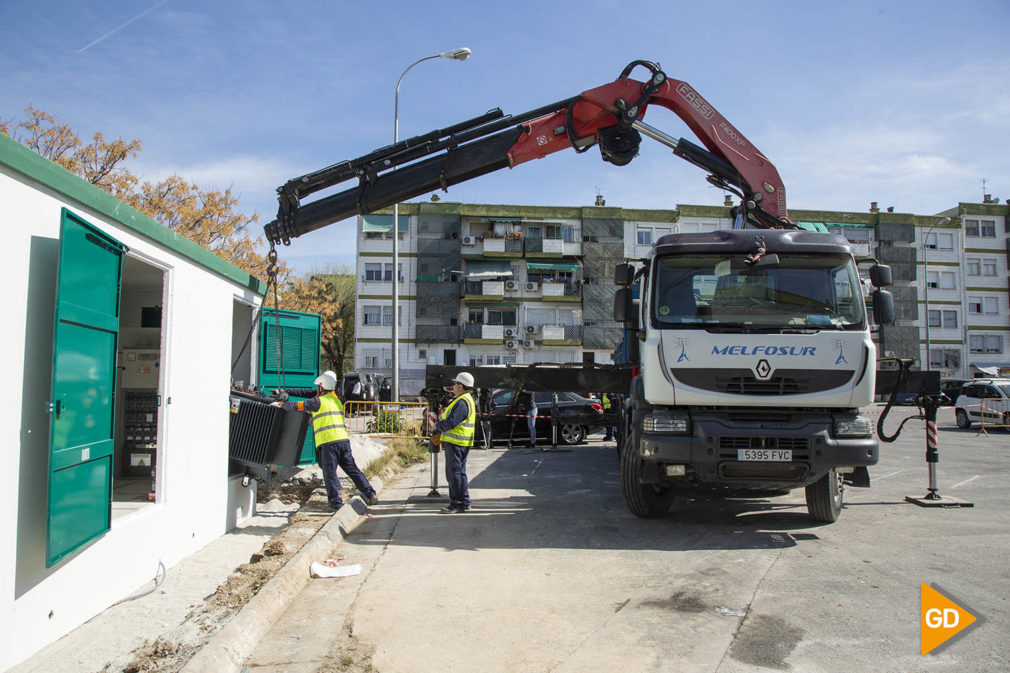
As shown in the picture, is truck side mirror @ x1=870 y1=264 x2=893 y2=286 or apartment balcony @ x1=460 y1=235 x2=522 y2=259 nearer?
truck side mirror @ x1=870 y1=264 x2=893 y2=286

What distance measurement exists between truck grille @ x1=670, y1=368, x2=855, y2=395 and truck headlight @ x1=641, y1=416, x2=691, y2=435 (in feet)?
1.26

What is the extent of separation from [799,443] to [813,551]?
3.35 ft

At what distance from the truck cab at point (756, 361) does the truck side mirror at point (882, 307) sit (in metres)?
0.01

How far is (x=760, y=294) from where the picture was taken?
707 cm

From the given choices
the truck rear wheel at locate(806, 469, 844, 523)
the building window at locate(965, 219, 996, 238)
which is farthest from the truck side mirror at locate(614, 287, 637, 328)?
the building window at locate(965, 219, 996, 238)

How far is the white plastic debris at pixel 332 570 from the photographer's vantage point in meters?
6.05

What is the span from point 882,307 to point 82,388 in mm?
7373

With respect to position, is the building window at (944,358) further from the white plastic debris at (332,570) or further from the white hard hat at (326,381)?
the white plastic debris at (332,570)

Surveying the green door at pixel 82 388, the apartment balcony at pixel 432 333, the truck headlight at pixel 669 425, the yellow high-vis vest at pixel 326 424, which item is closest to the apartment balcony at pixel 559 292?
the apartment balcony at pixel 432 333

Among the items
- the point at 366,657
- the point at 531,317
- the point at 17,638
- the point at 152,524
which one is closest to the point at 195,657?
the point at 366,657

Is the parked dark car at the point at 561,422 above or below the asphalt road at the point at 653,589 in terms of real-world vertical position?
above

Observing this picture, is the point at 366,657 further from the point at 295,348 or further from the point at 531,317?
the point at 531,317

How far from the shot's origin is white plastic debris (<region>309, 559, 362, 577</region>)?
6.05m

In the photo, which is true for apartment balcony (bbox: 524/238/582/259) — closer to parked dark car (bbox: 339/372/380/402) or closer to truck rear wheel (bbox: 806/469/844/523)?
parked dark car (bbox: 339/372/380/402)
